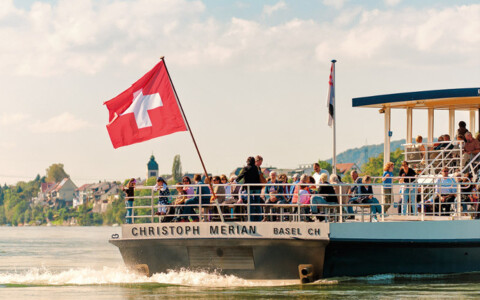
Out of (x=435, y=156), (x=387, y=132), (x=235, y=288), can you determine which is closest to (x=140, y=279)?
(x=235, y=288)

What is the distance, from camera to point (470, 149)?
21.2 metres

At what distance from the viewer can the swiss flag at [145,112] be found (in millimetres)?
19031

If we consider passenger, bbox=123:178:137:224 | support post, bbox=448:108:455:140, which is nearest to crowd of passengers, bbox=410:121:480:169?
support post, bbox=448:108:455:140

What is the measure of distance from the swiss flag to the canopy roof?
20.3ft

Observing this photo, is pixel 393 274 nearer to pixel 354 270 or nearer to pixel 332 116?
pixel 354 270

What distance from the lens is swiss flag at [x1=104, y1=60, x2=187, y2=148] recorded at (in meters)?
19.0

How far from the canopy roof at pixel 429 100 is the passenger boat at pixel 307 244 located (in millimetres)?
3185

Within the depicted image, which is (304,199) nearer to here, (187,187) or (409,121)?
(187,187)

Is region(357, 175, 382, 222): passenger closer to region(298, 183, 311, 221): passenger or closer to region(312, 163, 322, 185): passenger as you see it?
region(312, 163, 322, 185): passenger

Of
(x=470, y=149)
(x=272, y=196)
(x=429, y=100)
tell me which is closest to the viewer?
(x=272, y=196)

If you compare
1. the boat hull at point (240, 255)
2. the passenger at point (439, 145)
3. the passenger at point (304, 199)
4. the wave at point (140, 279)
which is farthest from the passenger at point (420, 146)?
the wave at point (140, 279)

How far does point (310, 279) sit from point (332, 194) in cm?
174

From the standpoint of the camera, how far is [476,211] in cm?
1941

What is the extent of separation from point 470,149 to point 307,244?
17.2ft
